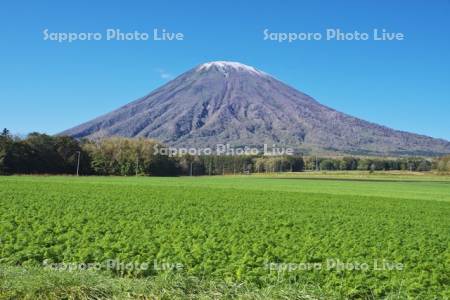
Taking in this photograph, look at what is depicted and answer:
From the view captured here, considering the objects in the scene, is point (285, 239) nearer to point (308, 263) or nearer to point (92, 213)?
point (308, 263)

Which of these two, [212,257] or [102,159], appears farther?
[102,159]

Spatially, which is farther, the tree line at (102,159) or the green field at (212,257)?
the tree line at (102,159)

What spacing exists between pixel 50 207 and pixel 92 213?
2.93m

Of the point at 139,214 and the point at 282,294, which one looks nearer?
the point at 282,294

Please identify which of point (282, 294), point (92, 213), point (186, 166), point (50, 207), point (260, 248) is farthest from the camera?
point (186, 166)

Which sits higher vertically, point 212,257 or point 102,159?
point 102,159

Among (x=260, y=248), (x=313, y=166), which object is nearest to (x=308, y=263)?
(x=260, y=248)

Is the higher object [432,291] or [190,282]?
[190,282]

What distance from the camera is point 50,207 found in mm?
21953

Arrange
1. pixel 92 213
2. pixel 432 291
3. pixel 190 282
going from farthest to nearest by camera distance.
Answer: pixel 92 213 → pixel 432 291 → pixel 190 282

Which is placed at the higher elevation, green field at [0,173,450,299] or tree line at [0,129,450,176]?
tree line at [0,129,450,176]

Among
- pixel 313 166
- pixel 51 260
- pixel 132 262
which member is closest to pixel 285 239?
pixel 132 262

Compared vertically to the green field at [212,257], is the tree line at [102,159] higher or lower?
higher

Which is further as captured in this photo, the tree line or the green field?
the tree line
